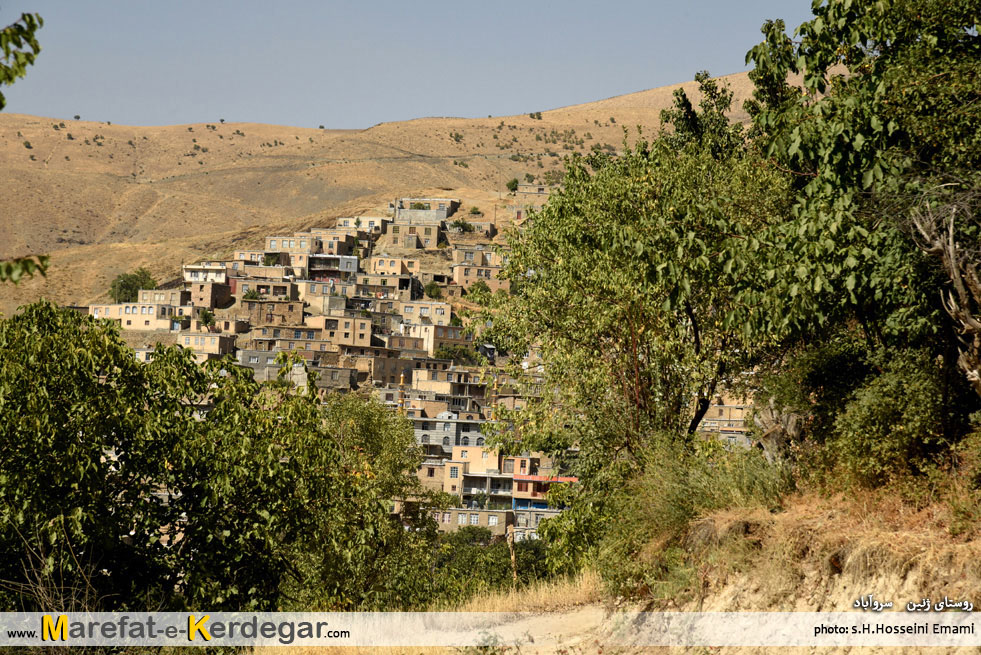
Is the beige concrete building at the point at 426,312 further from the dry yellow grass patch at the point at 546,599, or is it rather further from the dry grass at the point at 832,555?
the dry grass at the point at 832,555

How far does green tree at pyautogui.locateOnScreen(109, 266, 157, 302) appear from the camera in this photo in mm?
103875

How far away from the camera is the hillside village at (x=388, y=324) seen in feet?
187

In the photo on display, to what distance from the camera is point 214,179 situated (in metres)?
177

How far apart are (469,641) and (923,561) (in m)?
3.40

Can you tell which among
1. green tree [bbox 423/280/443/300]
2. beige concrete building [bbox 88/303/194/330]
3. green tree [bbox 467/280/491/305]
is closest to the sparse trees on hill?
green tree [bbox 467/280/491/305]

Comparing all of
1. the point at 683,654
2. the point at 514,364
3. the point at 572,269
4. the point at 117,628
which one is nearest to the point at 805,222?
the point at 683,654

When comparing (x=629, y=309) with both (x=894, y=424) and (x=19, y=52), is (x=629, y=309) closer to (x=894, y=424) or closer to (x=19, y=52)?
(x=894, y=424)

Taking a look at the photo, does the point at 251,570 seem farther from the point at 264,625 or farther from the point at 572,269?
the point at 572,269

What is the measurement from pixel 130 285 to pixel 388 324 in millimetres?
35018

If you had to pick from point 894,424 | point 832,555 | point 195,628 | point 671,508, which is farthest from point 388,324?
point 832,555

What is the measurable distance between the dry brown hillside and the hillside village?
20046mm

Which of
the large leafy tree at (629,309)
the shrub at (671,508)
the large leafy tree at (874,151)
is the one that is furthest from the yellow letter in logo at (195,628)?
the large leafy tree at (874,151)

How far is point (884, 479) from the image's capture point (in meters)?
7.07

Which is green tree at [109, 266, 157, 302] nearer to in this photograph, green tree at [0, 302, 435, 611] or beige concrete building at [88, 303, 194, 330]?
beige concrete building at [88, 303, 194, 330]
